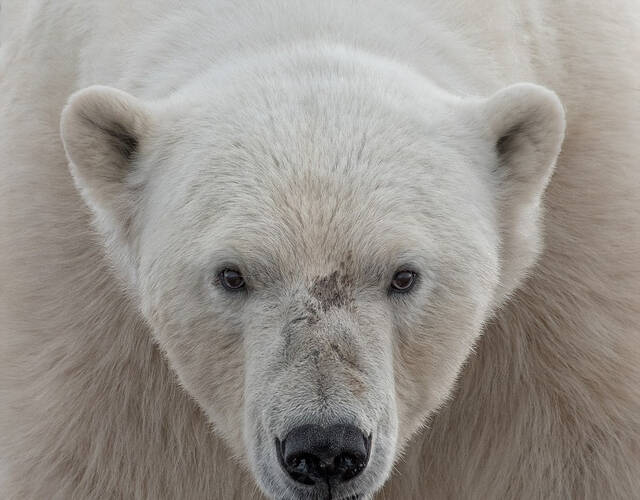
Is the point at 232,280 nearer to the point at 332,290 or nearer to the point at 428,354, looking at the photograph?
the point at 332,290

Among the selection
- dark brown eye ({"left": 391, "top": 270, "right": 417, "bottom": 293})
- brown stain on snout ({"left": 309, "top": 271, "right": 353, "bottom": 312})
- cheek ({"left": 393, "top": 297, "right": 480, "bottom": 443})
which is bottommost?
cheek ({"left": 393, "top": 297, "right": 480, "bottom": 443})

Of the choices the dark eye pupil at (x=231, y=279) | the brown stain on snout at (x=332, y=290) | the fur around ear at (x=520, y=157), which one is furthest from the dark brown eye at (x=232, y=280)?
the fur around ear at (x=520, y=157)

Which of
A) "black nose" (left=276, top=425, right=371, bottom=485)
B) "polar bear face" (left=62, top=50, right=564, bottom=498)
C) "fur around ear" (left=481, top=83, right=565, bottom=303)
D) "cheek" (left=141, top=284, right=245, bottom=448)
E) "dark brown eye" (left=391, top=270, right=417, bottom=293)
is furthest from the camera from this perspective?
"fur around ear" (left=481, top=83, right=565, bottom=303)

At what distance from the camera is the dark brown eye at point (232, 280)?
331 cm

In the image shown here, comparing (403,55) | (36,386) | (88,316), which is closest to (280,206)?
(403,55)

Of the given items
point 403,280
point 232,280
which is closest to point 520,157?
point 403,280

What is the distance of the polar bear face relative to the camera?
10.4 ft

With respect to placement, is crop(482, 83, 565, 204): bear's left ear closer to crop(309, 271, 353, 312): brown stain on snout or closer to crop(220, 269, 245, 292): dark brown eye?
crop(309, 271, 353, 312): brown stain on snout

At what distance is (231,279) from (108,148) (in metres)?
0.60

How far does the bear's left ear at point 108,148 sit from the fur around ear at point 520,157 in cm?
100

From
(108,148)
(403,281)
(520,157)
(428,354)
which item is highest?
(108,148)

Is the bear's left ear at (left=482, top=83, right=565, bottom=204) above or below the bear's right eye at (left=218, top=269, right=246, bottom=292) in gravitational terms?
above

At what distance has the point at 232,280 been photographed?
332 centimetres

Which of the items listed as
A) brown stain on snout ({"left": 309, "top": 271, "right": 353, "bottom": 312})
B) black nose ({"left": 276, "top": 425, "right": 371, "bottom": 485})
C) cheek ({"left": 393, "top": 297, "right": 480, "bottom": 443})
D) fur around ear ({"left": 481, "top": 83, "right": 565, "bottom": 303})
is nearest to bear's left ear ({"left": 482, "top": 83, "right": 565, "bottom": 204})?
fur around ear ({"left": 481, "top": 83, "right": 565, "bottom": 303})
